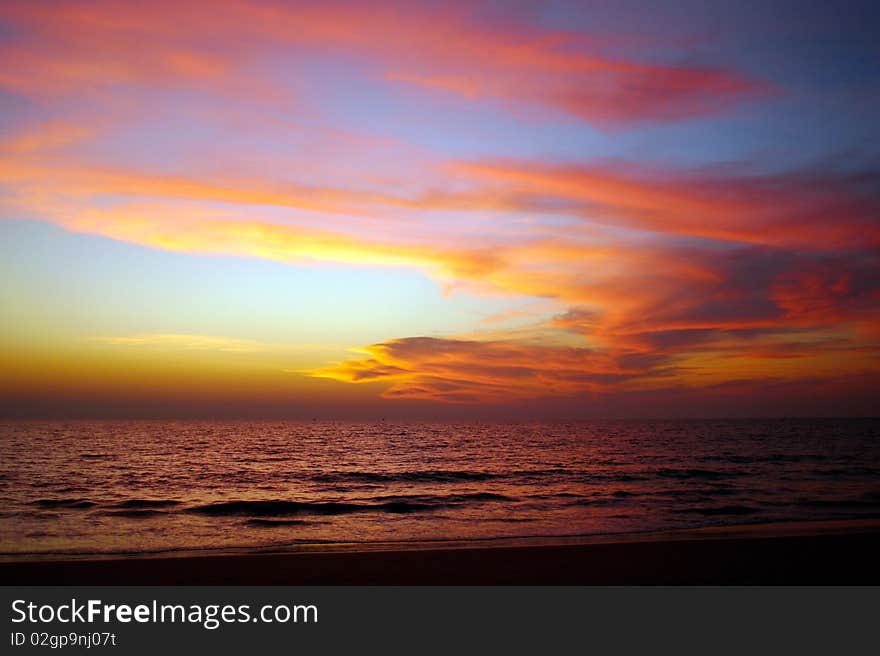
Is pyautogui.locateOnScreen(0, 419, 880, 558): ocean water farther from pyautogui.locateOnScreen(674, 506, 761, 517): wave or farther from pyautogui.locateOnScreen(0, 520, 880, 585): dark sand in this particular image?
pyautogui.locateOnScreen(0, 520, 880, 585): dark sand

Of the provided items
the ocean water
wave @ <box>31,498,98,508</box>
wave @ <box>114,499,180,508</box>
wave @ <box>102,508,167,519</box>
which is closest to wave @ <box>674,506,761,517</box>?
the ocean water

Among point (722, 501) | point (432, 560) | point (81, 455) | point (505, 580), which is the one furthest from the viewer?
point (81, 455)

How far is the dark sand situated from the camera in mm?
11195

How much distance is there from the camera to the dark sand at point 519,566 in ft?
36.7

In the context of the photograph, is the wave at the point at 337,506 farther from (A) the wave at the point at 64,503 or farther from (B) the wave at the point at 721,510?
(B) the wave at the point at 721,510

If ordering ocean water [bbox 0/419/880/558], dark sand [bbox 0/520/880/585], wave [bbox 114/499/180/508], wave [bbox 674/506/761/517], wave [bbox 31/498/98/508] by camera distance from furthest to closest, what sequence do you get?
1. wave [bbox 114/499/180/508]
2. wave [bbox 31/498/98/508]
3. wave [bbox 674/506/761/517]
4. ocean water [bbox 0/419/880/558]
5. dark sand [bbox 0/520/880/585]

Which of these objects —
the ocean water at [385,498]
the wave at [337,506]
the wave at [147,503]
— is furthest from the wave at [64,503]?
the wave at [337,506]

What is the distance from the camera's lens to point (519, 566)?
1234 cm
